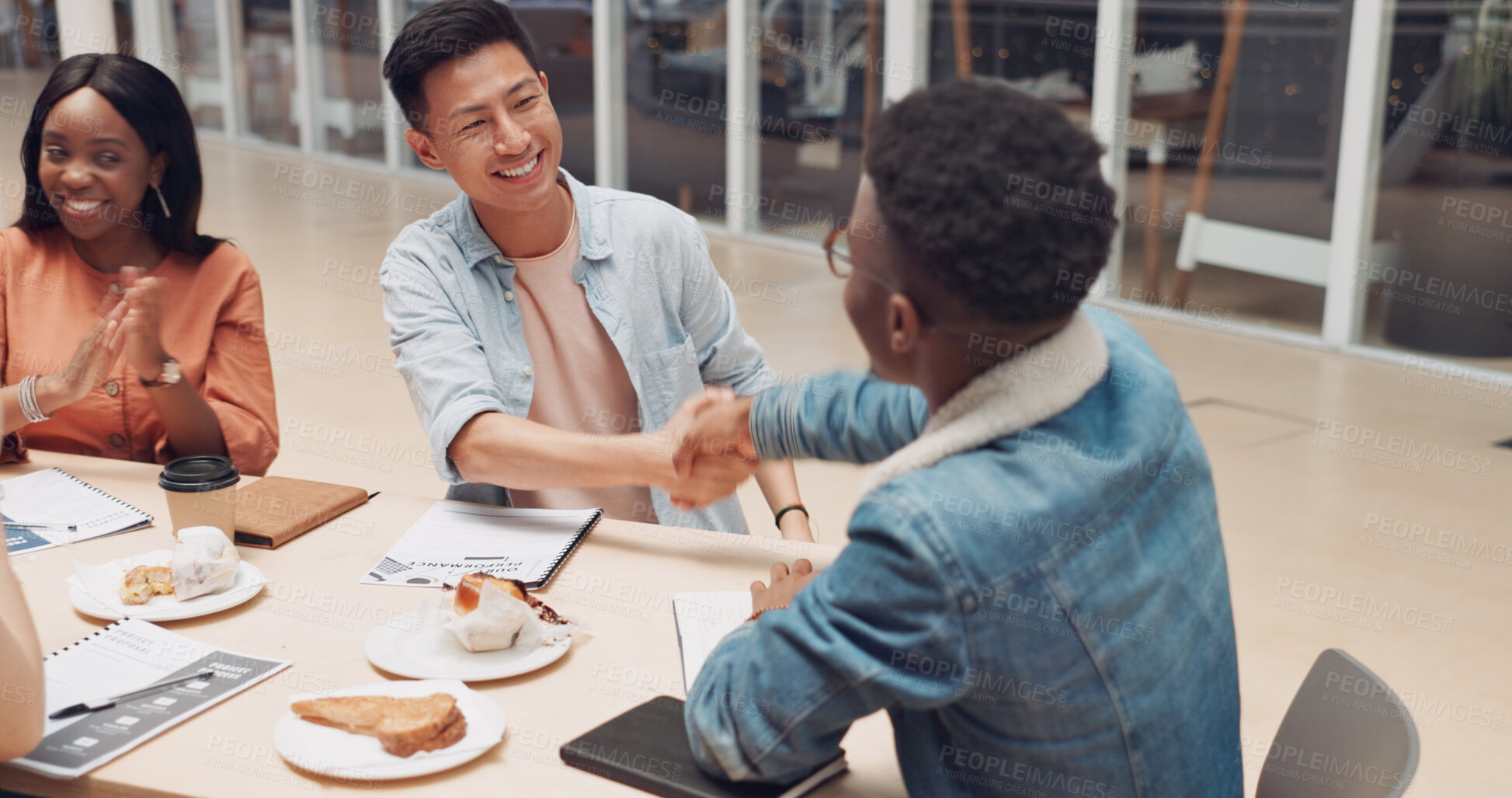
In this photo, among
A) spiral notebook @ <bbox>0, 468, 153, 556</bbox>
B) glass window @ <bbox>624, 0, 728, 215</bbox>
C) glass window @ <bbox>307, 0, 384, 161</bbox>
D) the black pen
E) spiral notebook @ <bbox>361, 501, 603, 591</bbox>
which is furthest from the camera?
glass window @ <bbox>307, 0, 384, 161</bbox>

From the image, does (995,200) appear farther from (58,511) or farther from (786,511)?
(58,511)

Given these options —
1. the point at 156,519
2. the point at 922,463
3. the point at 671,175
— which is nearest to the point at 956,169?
the point at 922,463

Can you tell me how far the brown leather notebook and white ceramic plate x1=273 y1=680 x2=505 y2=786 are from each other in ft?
1.68

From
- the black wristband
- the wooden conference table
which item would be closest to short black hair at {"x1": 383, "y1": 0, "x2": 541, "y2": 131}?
the wooden conference table

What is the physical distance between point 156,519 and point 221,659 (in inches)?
21.1

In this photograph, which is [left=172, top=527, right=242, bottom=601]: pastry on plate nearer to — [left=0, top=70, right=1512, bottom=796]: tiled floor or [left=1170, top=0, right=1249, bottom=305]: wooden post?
[left=0, top=70, right=1512, bottom=796]: tiled floor

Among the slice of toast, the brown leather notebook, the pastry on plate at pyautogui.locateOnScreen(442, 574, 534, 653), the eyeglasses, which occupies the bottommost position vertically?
the brown leather notebook

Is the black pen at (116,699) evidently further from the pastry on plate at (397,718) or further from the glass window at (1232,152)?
the glass window at (1232,152)

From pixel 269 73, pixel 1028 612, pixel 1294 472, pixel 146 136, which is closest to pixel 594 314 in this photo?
pixel 146 136

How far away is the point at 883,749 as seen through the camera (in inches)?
55.5

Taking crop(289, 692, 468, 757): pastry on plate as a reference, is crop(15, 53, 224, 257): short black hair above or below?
above

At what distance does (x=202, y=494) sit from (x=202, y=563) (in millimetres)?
179

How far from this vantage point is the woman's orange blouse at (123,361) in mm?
2428

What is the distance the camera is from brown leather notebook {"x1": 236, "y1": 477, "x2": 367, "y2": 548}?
1903 millimetres
